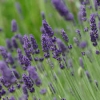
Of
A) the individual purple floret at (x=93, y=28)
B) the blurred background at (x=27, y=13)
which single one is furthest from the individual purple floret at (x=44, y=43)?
the blurred background at (x=27, y=13)

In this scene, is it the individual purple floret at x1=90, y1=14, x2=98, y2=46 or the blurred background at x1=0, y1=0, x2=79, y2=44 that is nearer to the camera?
the individual purple floret at x1=90, y1=14, x2=98, y2=46

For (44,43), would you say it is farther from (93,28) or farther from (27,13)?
(27,13)

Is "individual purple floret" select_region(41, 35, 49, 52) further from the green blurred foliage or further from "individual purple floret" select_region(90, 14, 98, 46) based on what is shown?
the green blurred foliage

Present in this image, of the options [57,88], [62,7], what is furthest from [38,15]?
[62,7]

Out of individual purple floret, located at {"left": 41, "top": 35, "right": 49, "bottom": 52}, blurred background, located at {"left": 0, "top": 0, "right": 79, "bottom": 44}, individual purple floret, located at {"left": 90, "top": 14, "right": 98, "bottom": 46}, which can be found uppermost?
blurred background, located at {"left": 0, "top": 0, "right": 79, "bottom": 44}

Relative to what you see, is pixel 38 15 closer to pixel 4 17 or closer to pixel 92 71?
pixel 4 17

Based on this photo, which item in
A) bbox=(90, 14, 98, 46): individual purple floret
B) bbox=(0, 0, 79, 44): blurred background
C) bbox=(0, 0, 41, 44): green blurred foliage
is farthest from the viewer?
bbox=(0, 0, 41, 44): green blurred foliage

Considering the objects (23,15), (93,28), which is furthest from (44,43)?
(23,15)

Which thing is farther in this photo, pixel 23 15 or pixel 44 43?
pixel 23 15

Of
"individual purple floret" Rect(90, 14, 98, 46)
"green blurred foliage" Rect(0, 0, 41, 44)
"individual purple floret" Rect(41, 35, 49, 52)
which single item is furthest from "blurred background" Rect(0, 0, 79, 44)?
"individual purple floret" Rect(90, 14, 98, 46)

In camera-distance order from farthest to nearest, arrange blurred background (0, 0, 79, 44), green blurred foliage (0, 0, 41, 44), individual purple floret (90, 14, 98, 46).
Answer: green blurred foliage (0, 0, 41, 44), blurred background (0, 0, 79, 44), individual purple floret (90, 14, 98, 46)

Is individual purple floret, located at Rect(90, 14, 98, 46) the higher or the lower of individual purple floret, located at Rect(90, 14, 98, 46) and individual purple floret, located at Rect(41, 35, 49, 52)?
the lower
